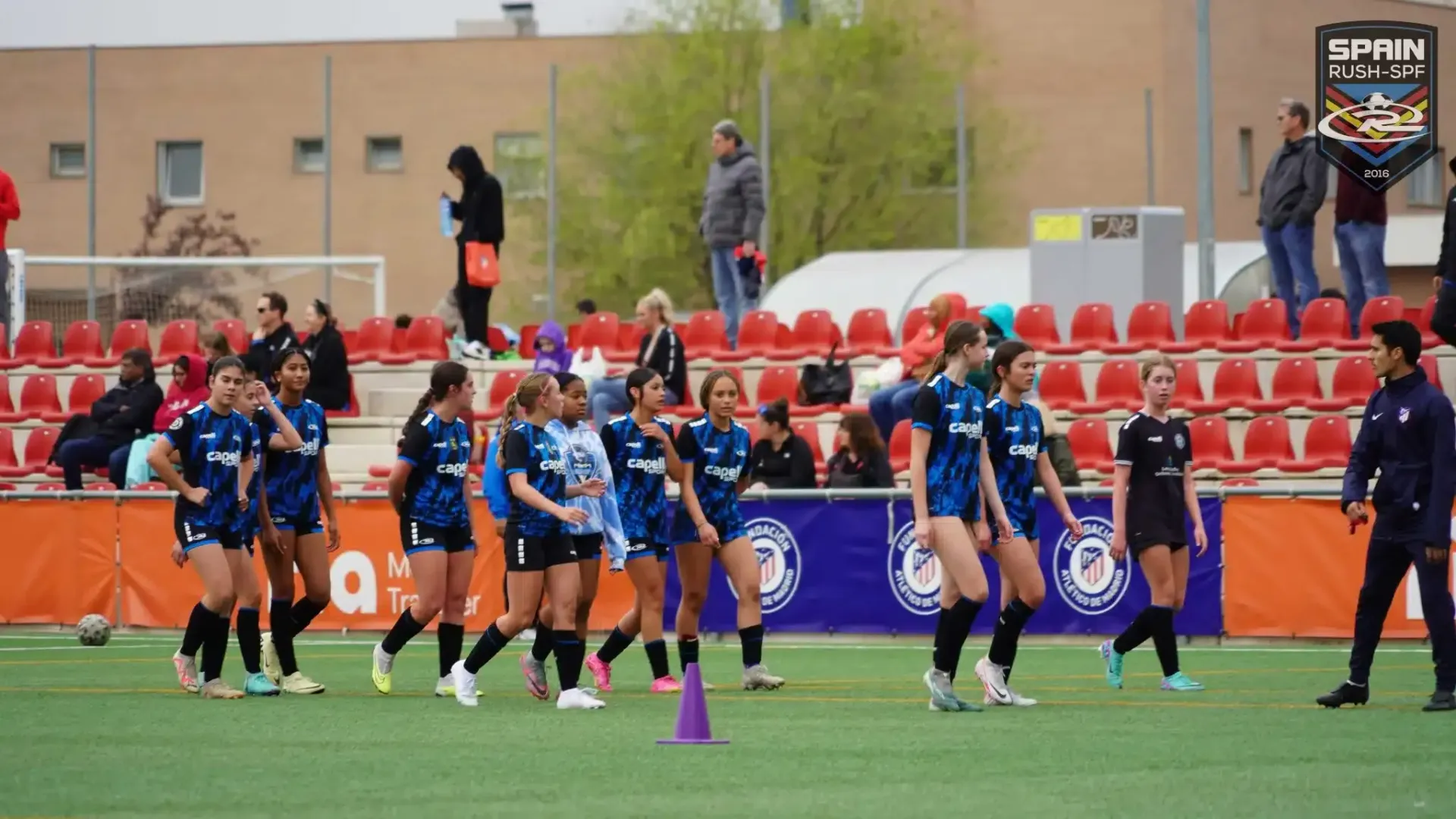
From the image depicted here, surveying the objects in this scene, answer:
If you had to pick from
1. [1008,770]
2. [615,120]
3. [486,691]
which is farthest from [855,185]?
[1008,770]

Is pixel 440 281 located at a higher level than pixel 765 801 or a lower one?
higher

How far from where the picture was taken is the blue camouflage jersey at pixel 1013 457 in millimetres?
13188

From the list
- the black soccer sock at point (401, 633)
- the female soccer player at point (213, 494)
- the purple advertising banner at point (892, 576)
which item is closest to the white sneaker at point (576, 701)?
the black soccer sock at point (401, 633)

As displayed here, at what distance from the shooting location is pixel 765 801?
29.6 feet

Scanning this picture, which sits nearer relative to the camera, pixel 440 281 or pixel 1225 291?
pixel 1225 291

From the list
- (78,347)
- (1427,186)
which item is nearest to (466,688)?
(78,347)

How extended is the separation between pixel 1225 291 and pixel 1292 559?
49.0ft

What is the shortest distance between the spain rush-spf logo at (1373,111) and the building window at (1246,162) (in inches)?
871

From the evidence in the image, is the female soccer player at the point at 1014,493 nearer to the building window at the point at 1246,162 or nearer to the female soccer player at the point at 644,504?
the female soccer player at the point at 644,504

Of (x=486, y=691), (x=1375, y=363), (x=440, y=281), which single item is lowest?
(x=486, y=691)

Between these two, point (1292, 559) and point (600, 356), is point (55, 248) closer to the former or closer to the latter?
point (600, 356)

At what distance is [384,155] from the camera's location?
56.9m

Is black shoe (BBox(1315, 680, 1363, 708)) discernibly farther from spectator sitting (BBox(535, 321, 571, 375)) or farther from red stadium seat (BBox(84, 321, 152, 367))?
red stadium seat (BBox(84, 321, 152, 367))

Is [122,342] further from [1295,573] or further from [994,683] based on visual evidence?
[994,683]
